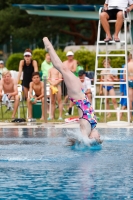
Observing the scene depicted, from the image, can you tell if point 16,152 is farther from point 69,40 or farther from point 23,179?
point 69,40

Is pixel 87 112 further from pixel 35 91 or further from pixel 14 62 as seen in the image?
pixel 14 62

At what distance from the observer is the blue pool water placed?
7.54m

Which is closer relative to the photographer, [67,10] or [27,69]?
[27,69]

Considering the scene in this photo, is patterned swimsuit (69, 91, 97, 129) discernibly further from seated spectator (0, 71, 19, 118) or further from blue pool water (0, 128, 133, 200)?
seated spectator (0, 71, 19, 118)

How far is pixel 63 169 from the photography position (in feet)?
30.1

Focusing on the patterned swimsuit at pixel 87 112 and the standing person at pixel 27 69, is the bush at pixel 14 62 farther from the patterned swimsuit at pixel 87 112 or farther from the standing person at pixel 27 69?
the patterned swimsuit at pixel 87 112

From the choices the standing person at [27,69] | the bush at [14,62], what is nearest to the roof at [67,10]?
the bush at [14,62]

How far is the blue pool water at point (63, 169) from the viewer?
7539 millimetres

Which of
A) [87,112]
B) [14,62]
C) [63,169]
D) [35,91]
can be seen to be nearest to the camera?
[63,169]

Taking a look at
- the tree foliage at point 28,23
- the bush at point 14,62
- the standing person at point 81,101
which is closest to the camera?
the standing person at point 81,101

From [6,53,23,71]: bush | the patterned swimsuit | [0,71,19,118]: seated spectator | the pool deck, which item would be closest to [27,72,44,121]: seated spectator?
[0,71,19,118]: seated spectator

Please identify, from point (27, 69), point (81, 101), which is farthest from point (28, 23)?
point (81, 101)

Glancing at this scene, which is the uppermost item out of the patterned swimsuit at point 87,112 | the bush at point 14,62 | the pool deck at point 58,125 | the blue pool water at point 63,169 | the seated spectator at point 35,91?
the bush at point 14,62

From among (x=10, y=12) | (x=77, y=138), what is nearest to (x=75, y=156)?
(x=77, y=138)
